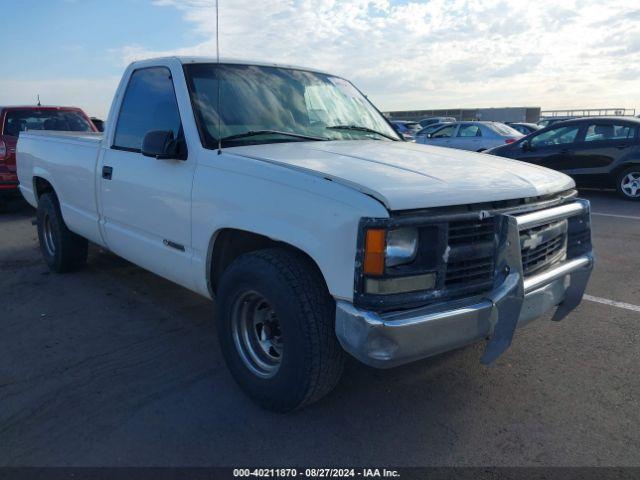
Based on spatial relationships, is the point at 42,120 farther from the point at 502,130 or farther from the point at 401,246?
the point at 502,130

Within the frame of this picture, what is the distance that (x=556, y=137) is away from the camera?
37.2ft

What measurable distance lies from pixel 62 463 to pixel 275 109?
2.48m

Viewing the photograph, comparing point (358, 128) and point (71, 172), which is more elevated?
point (358, 128)

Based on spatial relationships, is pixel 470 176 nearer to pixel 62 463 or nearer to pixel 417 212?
pixel 417 212

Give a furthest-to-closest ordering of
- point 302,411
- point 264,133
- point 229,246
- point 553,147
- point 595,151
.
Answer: point 553,147 → point 595,151 → point 264,133 → point 229,246 → point 302,411

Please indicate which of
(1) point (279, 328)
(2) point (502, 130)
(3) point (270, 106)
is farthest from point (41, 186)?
(2) point (502, 130)

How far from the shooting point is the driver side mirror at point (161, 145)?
3438 millimetres

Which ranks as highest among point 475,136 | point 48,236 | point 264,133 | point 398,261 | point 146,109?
point 146,109

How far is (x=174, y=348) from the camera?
393 cm

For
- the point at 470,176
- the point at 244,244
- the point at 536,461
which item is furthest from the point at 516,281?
the point at 244,244

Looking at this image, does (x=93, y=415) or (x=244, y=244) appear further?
(x=244, y=244)

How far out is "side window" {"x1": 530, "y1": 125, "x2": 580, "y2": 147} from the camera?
11117mm

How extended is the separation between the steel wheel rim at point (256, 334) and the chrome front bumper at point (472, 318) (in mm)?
687

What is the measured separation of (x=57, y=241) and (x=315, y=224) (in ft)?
13.0
